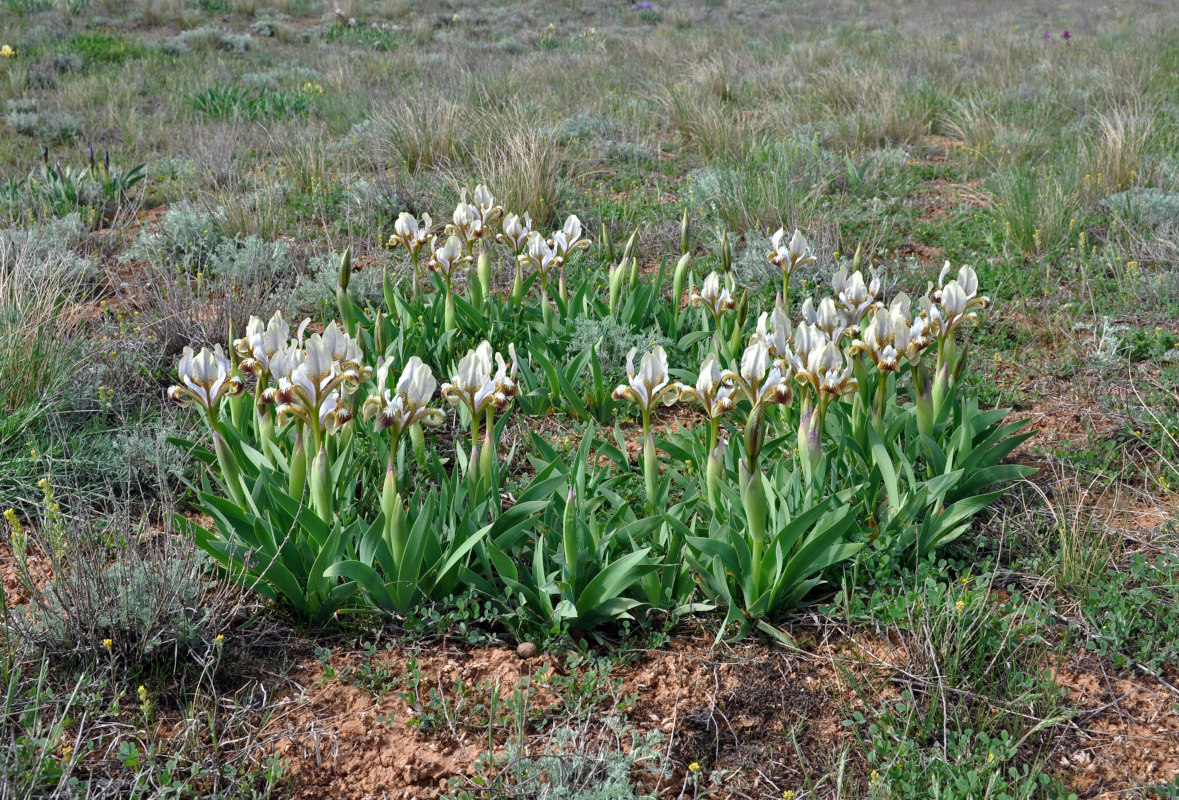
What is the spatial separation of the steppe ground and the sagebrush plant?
0.45ft

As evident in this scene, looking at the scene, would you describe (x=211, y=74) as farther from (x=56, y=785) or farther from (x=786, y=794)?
(x=786, y=794)

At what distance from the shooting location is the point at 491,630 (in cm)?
240

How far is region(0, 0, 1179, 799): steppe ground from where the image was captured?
199 cm

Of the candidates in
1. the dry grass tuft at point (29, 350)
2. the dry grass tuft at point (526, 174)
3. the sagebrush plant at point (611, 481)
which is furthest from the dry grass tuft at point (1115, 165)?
the dry grass tuft at point (29, 350)

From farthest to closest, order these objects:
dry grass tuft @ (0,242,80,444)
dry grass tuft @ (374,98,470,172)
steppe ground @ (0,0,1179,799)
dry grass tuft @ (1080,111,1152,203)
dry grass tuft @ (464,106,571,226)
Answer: dry grass tuft @ (374,98,470,172)
dry grass tuft @ (1080,111,1152,203)
dry grass tuft @ (464,106,571,226)
dry grass tuft @ (0,242,80,444)
steppe ground @ (0,0,1179,799)

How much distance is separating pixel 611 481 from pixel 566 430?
63cm

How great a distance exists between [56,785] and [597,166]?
5.36 meters

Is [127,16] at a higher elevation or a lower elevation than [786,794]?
higher

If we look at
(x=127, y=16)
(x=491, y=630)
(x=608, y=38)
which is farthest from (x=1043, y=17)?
(x=491, y=630)

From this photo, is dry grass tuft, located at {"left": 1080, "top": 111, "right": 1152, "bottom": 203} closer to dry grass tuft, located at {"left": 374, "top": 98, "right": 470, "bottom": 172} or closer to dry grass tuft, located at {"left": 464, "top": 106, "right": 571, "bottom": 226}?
dry grass tuft, located at {"left": 464, "top": 106, "right": 571, "bottom": 226}

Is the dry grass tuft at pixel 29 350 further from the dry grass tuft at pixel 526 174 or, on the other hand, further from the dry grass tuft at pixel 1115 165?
the dry grass tuft at pixel 1115 165

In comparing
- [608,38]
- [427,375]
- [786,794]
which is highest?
[608,38]

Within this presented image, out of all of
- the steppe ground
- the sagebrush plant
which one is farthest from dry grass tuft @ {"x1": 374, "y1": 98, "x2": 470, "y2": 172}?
the sagebrush plant

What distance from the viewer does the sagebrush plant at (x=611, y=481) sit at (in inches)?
89.1
